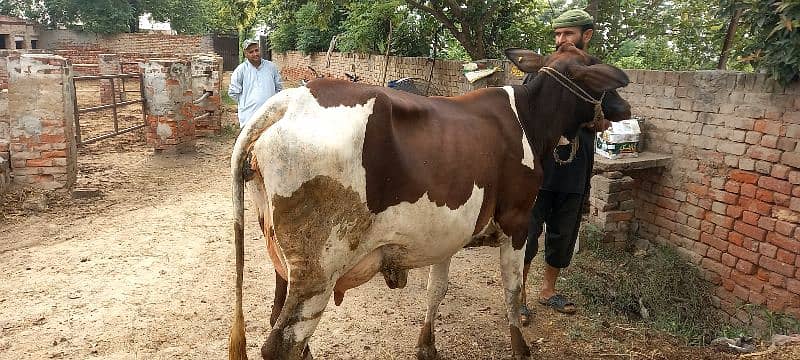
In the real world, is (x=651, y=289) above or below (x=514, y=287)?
below

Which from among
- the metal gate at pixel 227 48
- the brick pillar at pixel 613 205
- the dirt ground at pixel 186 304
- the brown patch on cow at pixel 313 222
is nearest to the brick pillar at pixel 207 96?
the dirt ground at pixel 186 304

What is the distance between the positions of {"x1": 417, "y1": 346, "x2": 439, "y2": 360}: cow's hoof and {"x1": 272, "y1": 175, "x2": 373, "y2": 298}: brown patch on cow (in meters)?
1.19

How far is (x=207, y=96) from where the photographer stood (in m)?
9.39

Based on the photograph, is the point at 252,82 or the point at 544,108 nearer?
the point at 544,108

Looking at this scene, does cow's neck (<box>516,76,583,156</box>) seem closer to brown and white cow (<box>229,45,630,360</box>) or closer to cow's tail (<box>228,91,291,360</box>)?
brown and white cow (<box>229,45,630,360</box>)

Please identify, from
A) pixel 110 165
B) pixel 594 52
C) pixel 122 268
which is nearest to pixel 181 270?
pixel 122 268

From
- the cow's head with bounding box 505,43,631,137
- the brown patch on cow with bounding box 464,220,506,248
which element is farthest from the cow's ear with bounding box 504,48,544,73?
the brown patch on cow with bounding box 464,220,506,248

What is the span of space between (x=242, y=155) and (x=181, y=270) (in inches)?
97.8

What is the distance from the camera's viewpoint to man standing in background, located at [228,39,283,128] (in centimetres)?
560

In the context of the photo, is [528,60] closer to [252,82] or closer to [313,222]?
[313,222]

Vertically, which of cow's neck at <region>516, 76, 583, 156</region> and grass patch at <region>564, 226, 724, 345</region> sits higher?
cow's neck at <region>516, 76, 583, 156</region>

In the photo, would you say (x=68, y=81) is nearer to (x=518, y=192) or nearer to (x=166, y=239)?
(x=166, y=239)

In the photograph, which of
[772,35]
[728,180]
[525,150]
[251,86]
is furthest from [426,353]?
[251,86]

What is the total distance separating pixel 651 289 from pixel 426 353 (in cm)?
214
